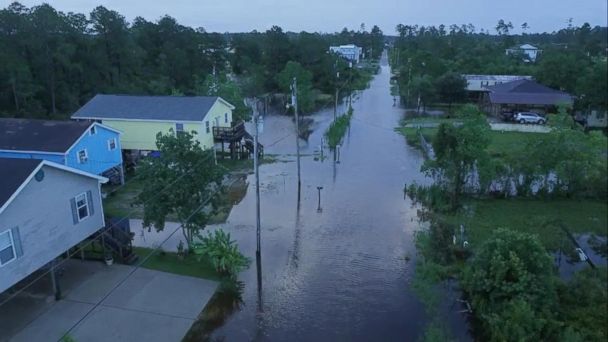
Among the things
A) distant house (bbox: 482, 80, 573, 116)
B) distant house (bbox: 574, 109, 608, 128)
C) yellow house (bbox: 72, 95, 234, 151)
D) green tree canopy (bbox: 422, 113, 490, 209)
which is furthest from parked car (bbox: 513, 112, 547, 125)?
yellow house (bbox: 72, 95, 234, 151)

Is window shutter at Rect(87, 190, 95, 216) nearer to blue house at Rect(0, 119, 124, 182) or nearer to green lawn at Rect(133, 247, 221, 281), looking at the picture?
green lawn at Rect(133, 247, 221, 281)

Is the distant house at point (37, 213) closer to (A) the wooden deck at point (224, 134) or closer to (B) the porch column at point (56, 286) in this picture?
(B) the porch column at point (56, 286)

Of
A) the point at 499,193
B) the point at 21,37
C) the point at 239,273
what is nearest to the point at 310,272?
the point at 239,273

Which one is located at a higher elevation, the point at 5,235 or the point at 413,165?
the point at 5,235

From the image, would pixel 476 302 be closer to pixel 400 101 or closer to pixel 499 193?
pixel 499 193

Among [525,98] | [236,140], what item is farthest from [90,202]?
[525,98]

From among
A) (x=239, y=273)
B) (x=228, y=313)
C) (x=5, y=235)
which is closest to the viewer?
(x=5, y=235)

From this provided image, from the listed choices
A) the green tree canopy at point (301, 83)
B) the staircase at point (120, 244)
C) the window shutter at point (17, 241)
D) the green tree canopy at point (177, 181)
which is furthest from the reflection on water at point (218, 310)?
the green tree canopy at point (301, 83)
